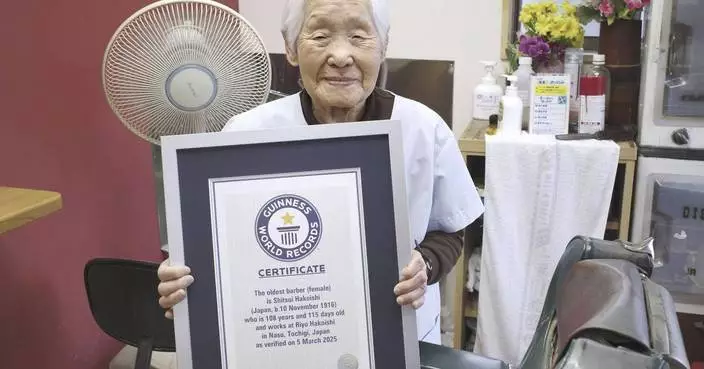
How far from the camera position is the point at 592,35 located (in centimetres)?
234

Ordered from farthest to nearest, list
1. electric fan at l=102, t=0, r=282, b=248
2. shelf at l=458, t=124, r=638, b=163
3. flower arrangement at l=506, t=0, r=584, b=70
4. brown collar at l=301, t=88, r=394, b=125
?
flower arrangement at l=506, t=0, r=584, b=70
shelf at l=458, t=124, r=638, b=163
electric fan at l=102, t=0, r=282, b=248
brown collar at l=301, t=88, r=394, b=125

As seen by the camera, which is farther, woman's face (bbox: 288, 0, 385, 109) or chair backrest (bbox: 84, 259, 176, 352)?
chair backrest (bbox: 84, 259, 176, 352)

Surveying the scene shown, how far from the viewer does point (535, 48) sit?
208 centimetres

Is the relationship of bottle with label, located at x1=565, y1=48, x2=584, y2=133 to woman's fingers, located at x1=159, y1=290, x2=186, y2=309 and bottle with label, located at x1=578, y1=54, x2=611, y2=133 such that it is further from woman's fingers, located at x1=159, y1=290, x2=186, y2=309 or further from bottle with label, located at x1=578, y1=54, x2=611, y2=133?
woman's fingers, located at x1=159, y1=290, x2=186, y2=309

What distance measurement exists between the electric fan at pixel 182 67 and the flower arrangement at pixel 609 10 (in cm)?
118

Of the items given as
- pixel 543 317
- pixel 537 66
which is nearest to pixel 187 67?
pixel 543 317

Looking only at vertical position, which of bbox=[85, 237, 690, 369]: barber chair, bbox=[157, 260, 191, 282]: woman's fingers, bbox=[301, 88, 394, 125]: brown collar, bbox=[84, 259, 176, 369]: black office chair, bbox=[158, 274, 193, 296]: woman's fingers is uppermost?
bbox=[301, 88, 394, 125]: brown collar

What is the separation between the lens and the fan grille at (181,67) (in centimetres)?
134

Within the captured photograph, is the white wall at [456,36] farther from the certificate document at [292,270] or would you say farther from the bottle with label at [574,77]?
the certificate document at [292,270]

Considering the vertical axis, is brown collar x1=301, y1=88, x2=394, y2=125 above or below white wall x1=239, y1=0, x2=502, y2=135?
below

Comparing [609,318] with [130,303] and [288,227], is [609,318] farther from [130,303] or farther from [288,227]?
[130,303]

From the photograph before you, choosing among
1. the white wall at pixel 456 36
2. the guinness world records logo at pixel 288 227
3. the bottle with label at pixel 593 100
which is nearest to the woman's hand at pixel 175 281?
the guinness world records logo at pixel 288 227

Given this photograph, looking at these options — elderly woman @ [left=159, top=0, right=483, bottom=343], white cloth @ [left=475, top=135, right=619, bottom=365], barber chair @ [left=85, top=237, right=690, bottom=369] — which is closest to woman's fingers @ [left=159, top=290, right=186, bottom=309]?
elderly woman @ [left=159, top=0, right=483, bottom=343]

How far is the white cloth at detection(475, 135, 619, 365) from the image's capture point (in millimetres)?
1965
